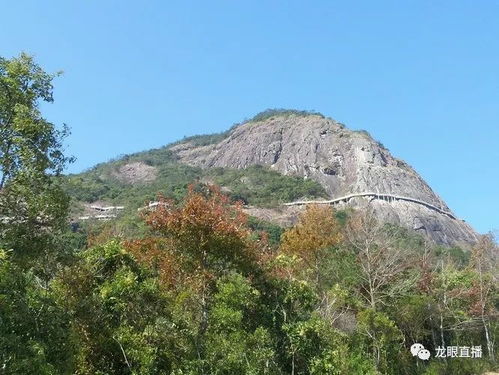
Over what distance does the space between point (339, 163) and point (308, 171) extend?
710 centimetres

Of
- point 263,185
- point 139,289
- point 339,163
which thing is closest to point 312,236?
point 139,289

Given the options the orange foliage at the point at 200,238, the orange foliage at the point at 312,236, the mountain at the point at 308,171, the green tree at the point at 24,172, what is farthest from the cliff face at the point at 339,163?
the green tree at the point at 24,172

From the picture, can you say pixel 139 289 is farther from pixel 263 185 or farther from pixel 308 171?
pixel 308 171

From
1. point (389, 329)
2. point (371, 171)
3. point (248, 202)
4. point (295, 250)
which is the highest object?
point (371, 171)

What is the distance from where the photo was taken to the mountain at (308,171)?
92500 mm

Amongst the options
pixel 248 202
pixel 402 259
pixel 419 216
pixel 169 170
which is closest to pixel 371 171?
pixel 419 216

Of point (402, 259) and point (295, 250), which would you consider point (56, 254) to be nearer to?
point (295, 250)

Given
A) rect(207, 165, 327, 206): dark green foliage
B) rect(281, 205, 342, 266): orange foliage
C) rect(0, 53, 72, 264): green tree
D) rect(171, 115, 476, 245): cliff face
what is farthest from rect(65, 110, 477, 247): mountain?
rect(0, 53, 72, 264): green tree

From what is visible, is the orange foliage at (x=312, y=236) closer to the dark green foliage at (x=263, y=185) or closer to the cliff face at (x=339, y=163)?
the dark green foliage at (x=263, y=185)

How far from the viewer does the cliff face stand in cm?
9456

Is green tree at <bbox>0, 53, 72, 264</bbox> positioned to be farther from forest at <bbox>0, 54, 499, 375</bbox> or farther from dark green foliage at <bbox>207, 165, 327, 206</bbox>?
dark green foliage at <bbox>207, 165, 327, 206</bbox>

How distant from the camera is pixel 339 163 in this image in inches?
4252

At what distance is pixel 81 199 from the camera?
279 feet

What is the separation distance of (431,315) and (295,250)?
646cm
